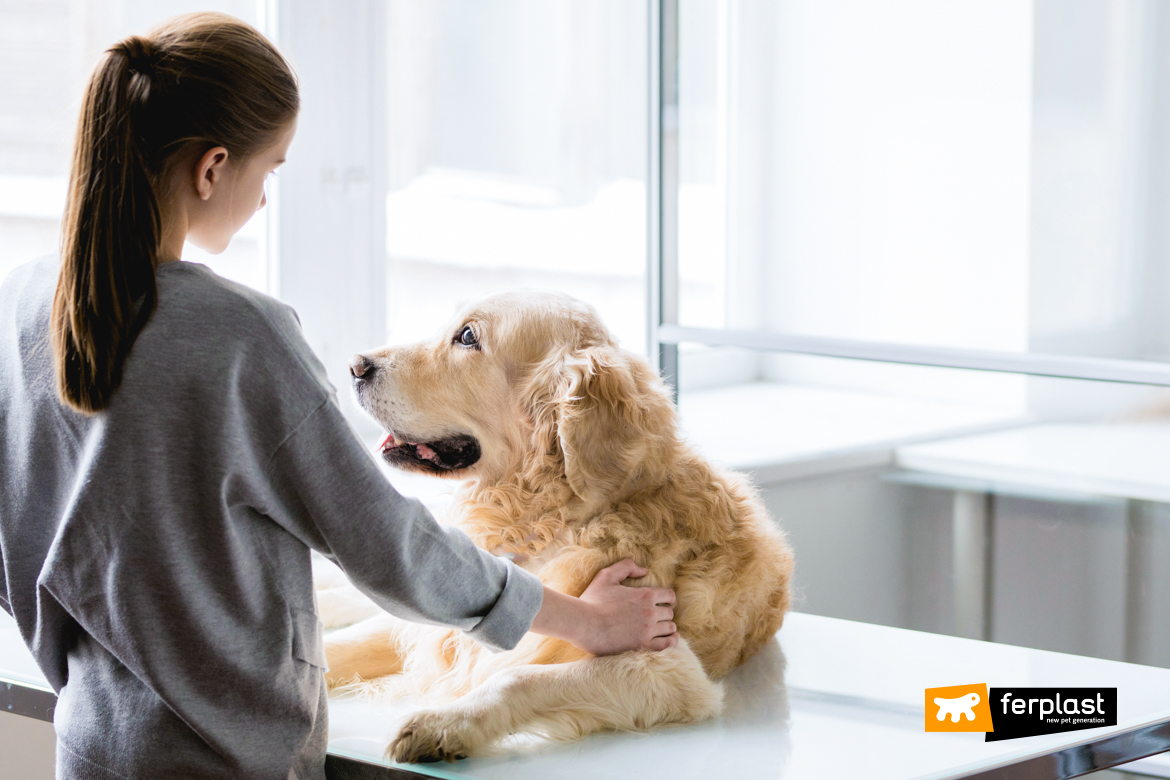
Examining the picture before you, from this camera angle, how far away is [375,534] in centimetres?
79

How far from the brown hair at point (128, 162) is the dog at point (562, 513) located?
43cm

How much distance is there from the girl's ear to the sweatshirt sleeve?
0.21m

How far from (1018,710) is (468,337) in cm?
73

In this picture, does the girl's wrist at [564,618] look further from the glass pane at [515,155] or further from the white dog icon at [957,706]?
the glass pane at [515,155]

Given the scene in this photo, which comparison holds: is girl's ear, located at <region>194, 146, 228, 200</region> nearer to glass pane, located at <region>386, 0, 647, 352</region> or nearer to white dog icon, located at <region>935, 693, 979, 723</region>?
white dog icon, located at <region>935, 693, 979, 723</region>

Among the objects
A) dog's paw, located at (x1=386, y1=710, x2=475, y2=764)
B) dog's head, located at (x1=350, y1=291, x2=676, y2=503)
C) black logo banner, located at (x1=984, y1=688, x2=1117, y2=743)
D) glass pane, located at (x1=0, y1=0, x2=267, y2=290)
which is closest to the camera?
dog's paw, located at (x1=386, y1=710, x2=475, y2=764)

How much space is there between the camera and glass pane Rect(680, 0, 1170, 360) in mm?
2014

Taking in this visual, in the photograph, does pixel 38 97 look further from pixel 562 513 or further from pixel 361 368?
pixel 562 513

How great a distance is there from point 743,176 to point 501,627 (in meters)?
1.91

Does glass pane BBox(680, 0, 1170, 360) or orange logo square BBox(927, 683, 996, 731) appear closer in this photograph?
orange logo square BBox(927, 683, 996, 731)

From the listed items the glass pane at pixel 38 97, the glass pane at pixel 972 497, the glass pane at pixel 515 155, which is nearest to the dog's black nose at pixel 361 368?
the glass pane at pixel 38 97

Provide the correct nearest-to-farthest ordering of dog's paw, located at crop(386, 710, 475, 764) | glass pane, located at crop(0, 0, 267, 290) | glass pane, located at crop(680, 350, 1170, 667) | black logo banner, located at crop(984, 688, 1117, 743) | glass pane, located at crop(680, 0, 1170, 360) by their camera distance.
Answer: dog's paw, located at crop(386, 710, 475, 764), black logo banner, located at crop(984, 688, 1117, 743), glass pane, located at crop(0, 0, 267, 290), glass pane, located at crop(680, 0, 1170, 360), glass pane, located at crop(680, 350, 1170, 667)

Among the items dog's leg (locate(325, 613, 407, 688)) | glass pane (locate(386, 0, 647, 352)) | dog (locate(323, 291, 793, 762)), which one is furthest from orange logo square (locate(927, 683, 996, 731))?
glass pane (locate(386, 0, 647, 352))

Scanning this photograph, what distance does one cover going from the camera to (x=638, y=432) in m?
1.08
